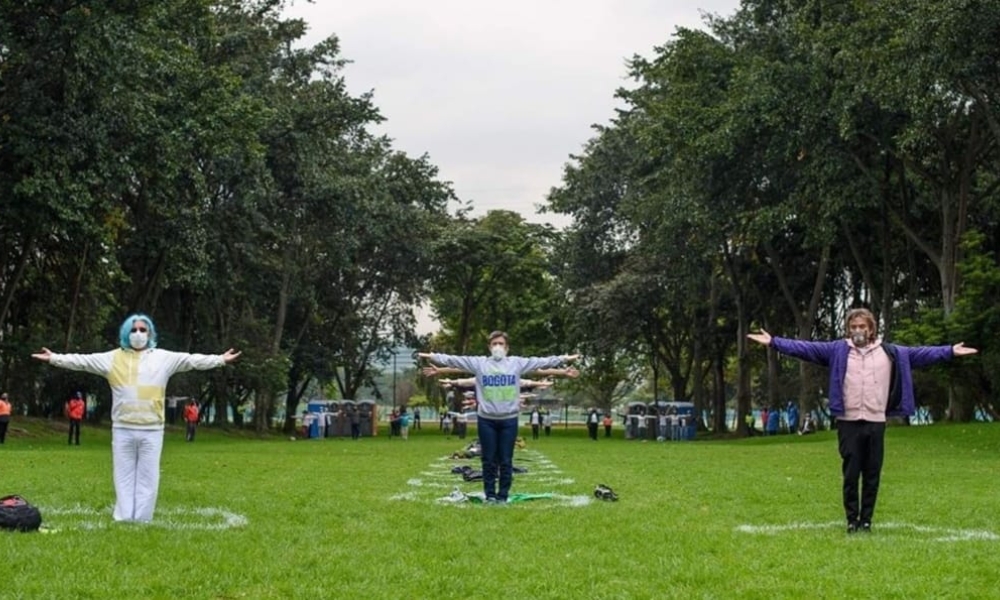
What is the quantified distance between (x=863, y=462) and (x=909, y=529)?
2.68ft

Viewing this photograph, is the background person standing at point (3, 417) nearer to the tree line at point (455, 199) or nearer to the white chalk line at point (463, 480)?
the tree line at point (455, 199)

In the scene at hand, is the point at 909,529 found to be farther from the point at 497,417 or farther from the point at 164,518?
the point at 164,518

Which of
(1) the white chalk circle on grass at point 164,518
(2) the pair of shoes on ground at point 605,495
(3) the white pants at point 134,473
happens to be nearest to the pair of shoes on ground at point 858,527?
(2) the pair of shoes on ground at point 605,495

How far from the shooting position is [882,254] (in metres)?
41.3

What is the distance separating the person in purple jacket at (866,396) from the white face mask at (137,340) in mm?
5340

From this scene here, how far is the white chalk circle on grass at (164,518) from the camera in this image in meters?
10.1

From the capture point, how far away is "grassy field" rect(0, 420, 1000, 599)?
7.24 metres

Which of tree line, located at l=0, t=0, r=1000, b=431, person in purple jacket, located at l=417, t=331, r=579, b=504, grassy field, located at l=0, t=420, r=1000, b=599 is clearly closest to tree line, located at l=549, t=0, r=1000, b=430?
tree line, located at l=0, t=0, r=1000, b=431

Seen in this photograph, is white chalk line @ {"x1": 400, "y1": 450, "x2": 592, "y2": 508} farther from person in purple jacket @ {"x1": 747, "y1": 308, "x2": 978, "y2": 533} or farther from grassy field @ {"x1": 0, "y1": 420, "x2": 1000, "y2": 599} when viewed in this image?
person in purple jacket @ {"x1": 747, "y1": 308, "x2": 978, "y2": 533}

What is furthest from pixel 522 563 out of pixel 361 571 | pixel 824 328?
pixel 824 328

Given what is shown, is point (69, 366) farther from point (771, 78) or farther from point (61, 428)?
point (61, 428)

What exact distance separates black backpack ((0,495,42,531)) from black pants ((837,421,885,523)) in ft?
21.8

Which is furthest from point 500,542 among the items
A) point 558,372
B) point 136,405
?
point 558,372

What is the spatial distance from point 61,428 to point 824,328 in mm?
32579
